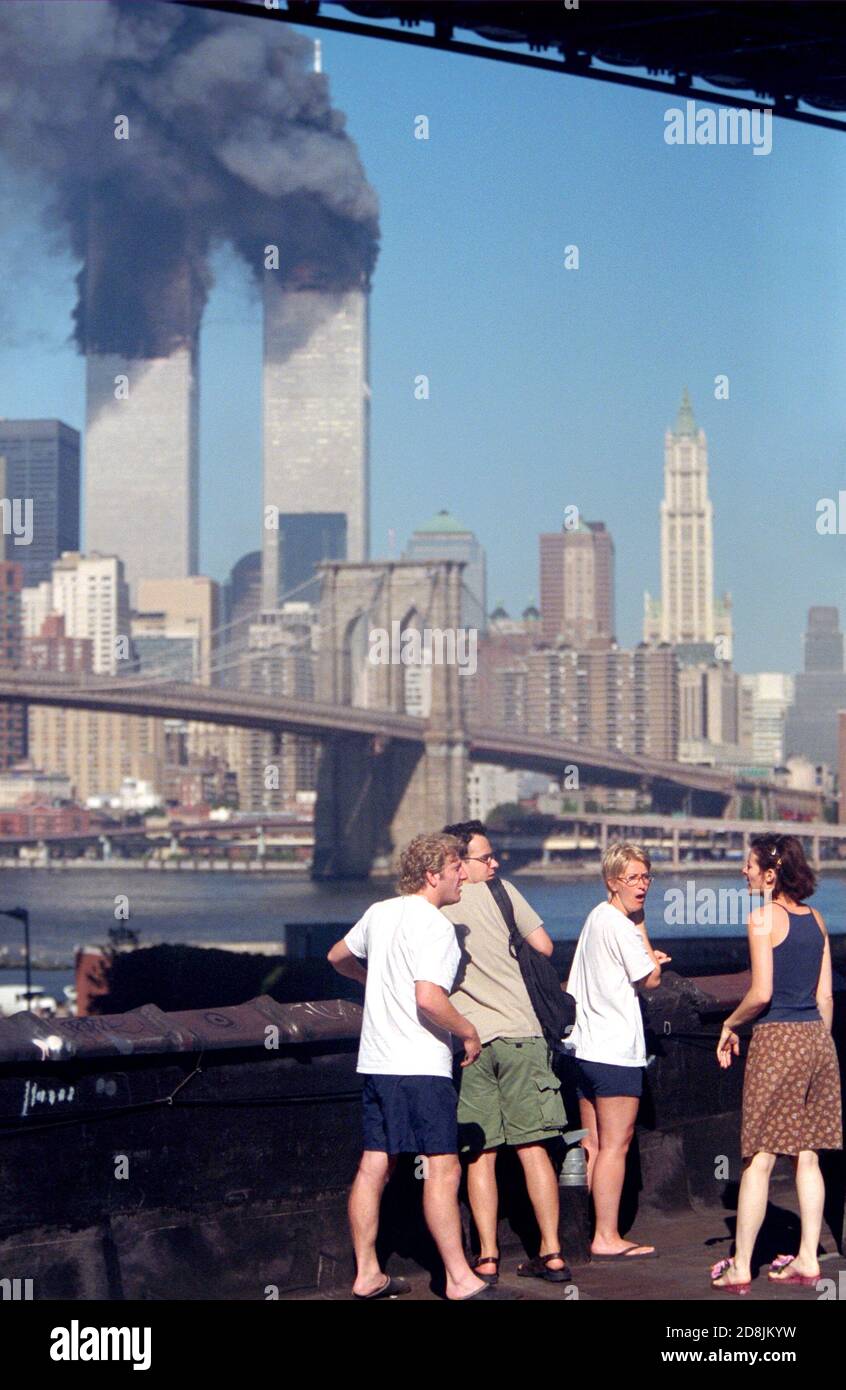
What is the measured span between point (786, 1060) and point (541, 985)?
2.39ft

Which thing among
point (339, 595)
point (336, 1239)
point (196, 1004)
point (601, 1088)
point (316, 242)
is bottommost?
point (196, 1004)

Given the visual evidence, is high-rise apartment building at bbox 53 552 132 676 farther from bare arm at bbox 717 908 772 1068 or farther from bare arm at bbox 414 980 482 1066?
bare arm at bbox 414 980 482 1066

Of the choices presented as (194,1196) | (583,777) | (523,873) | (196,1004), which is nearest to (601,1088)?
(194,1196)

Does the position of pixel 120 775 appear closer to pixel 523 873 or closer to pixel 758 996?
pixel 523 873

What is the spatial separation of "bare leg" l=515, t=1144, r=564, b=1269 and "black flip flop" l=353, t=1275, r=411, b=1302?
41cm

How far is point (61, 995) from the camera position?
5378cm

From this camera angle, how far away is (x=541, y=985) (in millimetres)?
5375

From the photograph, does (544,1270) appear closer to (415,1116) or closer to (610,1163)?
(610,1163)

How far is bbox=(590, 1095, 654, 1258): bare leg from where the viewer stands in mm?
5438

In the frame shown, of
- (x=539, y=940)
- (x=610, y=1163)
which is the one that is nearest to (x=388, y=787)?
(x=610, y=1163)

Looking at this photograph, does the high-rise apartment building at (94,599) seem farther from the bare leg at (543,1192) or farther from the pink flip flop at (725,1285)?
the pink flip flop at (725,1285)

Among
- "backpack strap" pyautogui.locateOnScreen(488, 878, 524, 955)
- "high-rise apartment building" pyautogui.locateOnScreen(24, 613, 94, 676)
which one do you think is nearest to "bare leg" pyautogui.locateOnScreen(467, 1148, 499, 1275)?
"backpack strap" pyautogui.locateOnScreen(488, 878, 524, 955)

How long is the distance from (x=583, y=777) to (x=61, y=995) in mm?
22715

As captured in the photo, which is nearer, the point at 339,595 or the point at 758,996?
the point at 758,996
